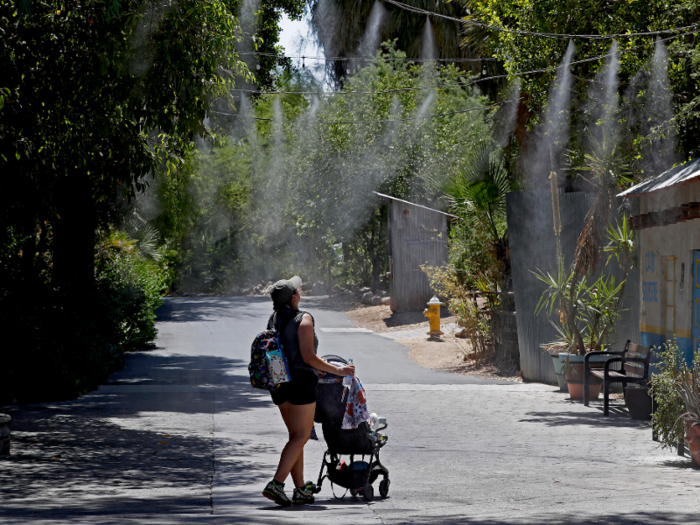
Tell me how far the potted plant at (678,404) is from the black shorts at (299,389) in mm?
3422

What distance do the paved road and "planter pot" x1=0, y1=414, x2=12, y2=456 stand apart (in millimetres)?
124

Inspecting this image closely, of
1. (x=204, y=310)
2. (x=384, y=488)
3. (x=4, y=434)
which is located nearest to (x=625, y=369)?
(x=384, y=488)

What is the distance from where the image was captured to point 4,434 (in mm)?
7656

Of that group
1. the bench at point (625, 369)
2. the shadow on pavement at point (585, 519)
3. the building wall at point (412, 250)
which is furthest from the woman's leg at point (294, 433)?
the building wall at point (412, 250)

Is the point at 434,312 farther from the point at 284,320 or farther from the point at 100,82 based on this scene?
the point at 284,320

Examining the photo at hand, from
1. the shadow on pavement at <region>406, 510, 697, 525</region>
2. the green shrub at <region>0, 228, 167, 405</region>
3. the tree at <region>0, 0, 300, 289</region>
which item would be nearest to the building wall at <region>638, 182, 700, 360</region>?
the shadow on pavement at <region>406, 510, 697, 525</region>

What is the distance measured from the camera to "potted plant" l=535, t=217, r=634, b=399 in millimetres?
11930

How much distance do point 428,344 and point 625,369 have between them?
8.74 meters

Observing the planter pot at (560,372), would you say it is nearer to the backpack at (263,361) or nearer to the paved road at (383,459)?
the paved road at (383,459)

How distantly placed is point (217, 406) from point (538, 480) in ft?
18.1

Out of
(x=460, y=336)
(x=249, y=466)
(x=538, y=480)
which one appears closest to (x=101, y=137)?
(x=249, y=466)

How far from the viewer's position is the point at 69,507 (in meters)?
5.78

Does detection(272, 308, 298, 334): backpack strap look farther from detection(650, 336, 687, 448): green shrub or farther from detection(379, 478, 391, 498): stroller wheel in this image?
detection(650, 336, 687, 448): green shrub

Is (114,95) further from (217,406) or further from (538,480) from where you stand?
(538,480)
